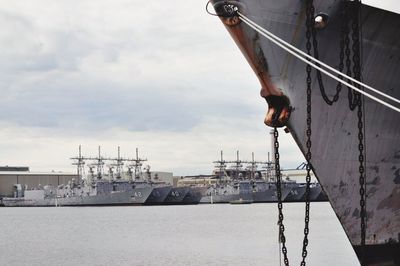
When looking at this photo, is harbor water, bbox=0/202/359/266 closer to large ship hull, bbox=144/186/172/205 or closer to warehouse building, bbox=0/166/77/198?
large ship hull, bbox=144/186/172/205

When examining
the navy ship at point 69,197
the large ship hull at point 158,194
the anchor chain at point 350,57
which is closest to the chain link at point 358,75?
the anchor chain at point 350,57

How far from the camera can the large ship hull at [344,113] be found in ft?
32.4

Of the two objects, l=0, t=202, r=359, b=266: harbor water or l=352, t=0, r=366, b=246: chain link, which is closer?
l=352, t=0, r=366, b=246: chain link

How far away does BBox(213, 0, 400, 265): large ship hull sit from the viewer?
32.4 feet

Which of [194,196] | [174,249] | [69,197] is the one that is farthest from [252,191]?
[174,249]

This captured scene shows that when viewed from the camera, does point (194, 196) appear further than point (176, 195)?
Yes

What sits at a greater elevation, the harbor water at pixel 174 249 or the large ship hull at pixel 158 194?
the large ship hull at pixel 158 194

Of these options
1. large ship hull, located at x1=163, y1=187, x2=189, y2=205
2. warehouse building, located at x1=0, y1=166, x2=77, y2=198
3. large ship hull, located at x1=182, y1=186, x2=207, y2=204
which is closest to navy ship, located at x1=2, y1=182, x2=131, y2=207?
warehouse building, located at x1=0, y1=166, x2=77, y2=198

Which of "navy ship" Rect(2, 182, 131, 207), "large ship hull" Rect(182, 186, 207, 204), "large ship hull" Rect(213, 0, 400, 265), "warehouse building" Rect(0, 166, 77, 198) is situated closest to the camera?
"large ship hull" Rect(213, 0, 400, 265)

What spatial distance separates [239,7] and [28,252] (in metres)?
36.6

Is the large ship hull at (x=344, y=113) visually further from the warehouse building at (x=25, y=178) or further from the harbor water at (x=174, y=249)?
the warehouse building at (x=25, y=178)

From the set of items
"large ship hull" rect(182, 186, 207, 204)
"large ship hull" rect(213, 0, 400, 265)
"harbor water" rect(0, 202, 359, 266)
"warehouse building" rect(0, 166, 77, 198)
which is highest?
"warehouse building" rect(0, 166, 77, 198)

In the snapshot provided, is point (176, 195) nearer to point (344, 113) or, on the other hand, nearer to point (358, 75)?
point (344, 113)

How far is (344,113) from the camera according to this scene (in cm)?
1052
